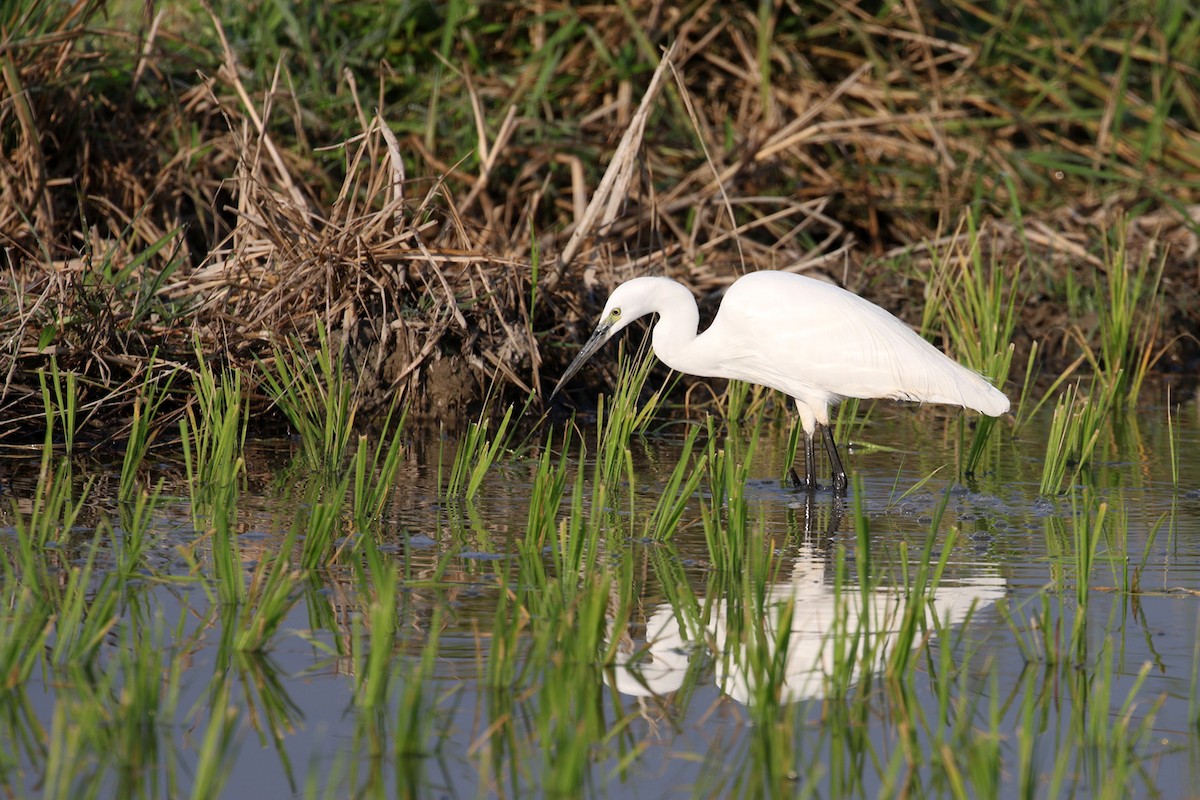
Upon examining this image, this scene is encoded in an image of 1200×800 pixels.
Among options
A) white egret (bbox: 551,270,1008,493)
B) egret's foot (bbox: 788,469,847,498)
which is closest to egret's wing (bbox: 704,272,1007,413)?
white egret (bbox: 551,270,1008,493)

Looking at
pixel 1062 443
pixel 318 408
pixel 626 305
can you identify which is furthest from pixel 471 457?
pixel 1062 443

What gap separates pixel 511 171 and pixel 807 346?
141 inches

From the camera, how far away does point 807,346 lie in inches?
217

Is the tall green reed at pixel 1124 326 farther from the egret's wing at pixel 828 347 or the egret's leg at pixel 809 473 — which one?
the egret's leg at pixel 809 473

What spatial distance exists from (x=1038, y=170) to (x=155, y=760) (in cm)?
805

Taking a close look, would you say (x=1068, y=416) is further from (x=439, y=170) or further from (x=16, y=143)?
(x=16, y=143)

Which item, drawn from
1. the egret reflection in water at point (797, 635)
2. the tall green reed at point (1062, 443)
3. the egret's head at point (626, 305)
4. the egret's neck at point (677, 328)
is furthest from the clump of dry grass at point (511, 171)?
the egret reflection in water at point (797, 635)

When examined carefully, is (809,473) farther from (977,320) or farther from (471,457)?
(977,320)

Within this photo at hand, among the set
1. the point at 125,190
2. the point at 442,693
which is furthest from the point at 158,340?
the point at 442,693

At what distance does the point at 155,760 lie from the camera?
269 cm

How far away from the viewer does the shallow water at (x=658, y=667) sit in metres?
2.68

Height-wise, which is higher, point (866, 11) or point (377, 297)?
point (866, 11)

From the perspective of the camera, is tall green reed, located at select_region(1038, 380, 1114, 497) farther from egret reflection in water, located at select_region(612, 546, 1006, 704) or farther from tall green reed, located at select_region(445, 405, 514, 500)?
tall green reed, located at select_region(445, 405, 514, 500)

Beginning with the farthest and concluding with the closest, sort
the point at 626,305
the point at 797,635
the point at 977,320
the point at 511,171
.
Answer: the point at 511,171 → the point at 977,320 → the point at 626,305 → the point at 797,635
